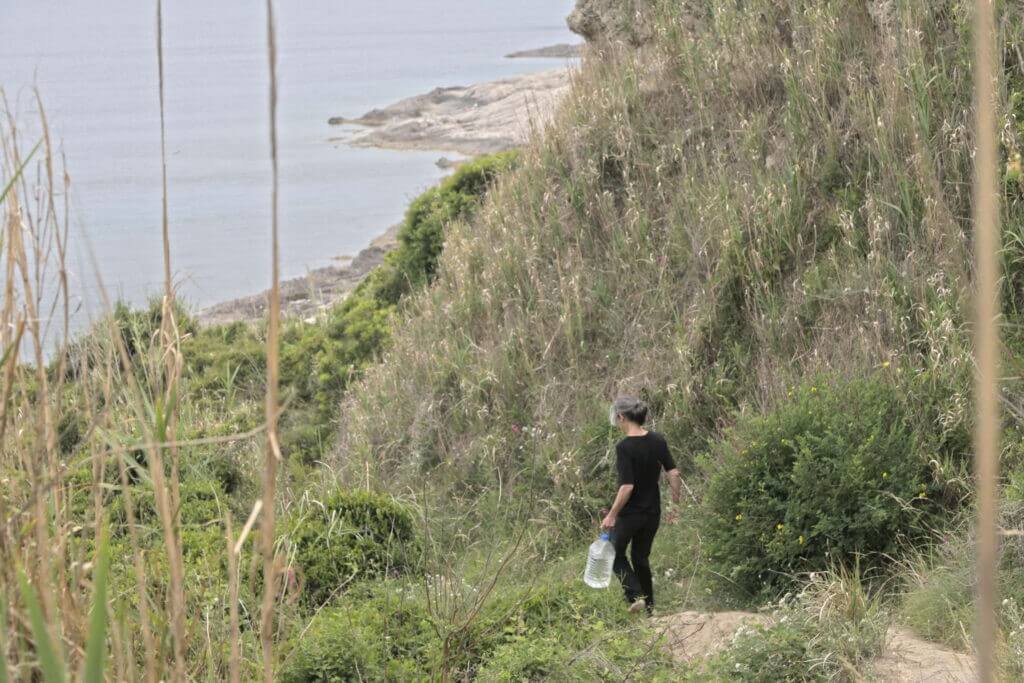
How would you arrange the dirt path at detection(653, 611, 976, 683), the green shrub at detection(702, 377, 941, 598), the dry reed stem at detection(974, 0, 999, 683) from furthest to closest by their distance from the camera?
1. the green shrub at detection(702, 377, 941, 598)
2. the dirt path at detection(653, 611, 976, 683)
3. the dry reed stem at detection(974, 0, 999, 683)

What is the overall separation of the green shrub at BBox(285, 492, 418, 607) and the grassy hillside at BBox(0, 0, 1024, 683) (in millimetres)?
32

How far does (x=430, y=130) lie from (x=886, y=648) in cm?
4028

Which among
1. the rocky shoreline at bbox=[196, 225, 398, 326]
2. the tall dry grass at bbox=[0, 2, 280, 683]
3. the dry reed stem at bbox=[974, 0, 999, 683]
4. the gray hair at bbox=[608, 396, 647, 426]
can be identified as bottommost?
the rocky shoreline at bbox=[196, 225, 398, 326]

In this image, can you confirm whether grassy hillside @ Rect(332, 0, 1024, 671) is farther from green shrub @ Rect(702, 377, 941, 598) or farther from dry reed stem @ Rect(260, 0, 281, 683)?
dry reed stem @ Rect(260, 0, 281, 683)

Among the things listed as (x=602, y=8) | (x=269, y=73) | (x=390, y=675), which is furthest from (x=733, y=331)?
(x=269, y=73)

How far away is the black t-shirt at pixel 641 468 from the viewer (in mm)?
6840

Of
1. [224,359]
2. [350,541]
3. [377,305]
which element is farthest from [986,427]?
[224,359]

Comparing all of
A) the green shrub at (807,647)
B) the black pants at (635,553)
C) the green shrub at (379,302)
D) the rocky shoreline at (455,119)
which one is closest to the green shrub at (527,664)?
the green shrub at (807,647)

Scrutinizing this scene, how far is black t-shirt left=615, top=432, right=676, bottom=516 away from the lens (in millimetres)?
6840

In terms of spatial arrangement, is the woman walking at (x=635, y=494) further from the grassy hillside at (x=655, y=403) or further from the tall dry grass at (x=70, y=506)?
the tall dry grass at (x=70, y=506)

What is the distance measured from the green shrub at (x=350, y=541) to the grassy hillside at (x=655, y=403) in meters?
0.03

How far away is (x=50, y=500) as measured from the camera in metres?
3.38

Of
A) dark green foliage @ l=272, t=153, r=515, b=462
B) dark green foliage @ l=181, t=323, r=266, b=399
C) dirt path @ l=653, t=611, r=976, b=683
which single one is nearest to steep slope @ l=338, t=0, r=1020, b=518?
dark green foliage @ l=272, t=153, r=515, b=462

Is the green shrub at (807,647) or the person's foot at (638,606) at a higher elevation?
the green shrub at (807,647)
